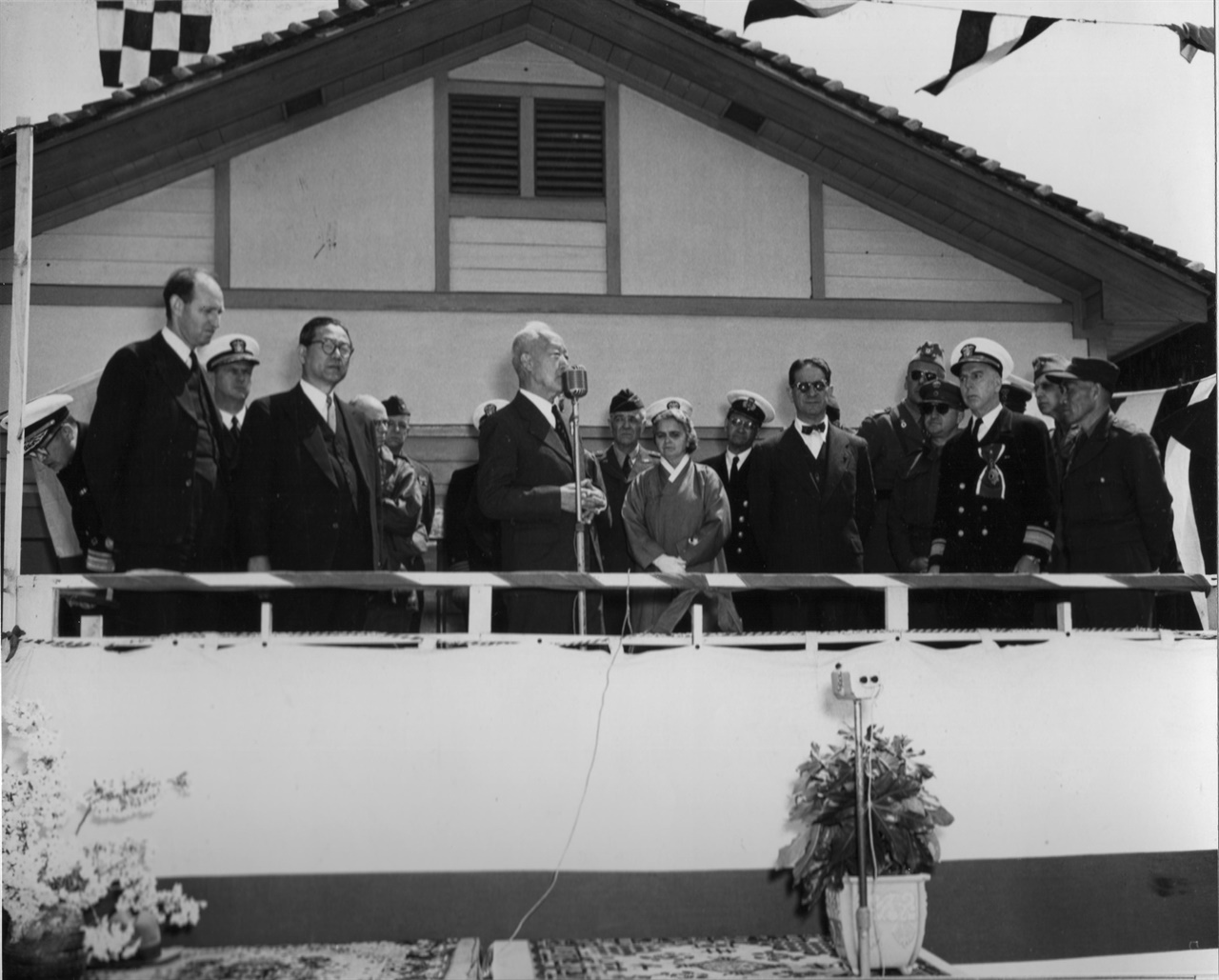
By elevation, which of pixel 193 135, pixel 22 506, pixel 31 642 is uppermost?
pixel 193 135

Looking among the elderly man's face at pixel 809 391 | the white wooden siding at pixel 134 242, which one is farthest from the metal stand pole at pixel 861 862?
the white wooden siding at pixel 134 242

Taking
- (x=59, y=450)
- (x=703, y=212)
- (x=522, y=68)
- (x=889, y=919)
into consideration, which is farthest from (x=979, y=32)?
(x=59, y=450)

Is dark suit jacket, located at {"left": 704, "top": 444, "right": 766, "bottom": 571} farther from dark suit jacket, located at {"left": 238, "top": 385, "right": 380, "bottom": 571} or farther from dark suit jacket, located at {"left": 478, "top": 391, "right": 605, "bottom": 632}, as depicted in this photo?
dark suit jacket, located at {"left": 238, "top": 385, "right": 380, "bottom": 571}

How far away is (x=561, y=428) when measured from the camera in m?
5.08

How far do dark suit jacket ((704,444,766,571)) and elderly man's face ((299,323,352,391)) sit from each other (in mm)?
1370

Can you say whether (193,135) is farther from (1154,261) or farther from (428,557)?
(1154,261)

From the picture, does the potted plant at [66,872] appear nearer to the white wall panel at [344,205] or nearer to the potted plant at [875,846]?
the white wall panel at [344,205]

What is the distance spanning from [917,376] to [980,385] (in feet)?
0.79

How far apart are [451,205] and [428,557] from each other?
1.27 metres

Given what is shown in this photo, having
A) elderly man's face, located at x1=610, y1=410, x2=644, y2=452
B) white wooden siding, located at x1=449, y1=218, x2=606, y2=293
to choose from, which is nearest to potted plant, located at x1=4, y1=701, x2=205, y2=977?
elderly man's face, located at x1=610, y1=410, x2=644, y2=452

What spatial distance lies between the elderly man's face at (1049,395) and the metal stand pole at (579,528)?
1759 mm

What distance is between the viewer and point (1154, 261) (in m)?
5.40

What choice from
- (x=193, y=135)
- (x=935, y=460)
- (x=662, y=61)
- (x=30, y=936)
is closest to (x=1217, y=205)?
(x=935, y=460)

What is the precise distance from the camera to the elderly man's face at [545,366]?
16.7ft
